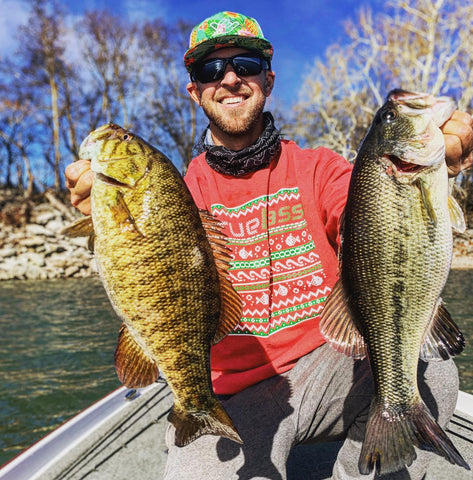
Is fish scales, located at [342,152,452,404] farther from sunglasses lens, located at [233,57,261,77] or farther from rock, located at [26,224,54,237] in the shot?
rock, located at [26,224,54,237]

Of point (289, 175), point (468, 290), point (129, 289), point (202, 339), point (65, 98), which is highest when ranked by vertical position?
point (65, 98)

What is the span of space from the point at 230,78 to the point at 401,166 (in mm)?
1630

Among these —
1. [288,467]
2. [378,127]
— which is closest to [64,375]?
[288,467]

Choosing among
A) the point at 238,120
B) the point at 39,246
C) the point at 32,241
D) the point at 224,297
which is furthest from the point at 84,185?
the point at 32,241

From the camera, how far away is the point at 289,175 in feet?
Answer: 9.91

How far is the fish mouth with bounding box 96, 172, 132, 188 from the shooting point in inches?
76.7

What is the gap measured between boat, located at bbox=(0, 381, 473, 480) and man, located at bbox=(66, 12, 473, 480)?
1.00 metres

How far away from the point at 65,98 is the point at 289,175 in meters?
26.3

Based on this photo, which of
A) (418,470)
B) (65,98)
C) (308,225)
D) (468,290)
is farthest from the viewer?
(65,98)

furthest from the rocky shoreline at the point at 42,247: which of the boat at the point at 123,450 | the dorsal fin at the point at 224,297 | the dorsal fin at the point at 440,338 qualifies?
the dorsal fin at the point at 440,338

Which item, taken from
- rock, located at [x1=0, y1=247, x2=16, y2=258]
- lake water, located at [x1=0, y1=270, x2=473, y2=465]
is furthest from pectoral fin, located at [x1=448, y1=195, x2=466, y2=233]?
rock, located at [x1=0, y1=247, x2=16, y2=258]

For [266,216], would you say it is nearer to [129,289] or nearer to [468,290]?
[129,289]

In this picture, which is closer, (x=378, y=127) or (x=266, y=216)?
(x=378, y=127)

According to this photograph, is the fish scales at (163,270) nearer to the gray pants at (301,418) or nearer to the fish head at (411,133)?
the gray pants at (301,418)
